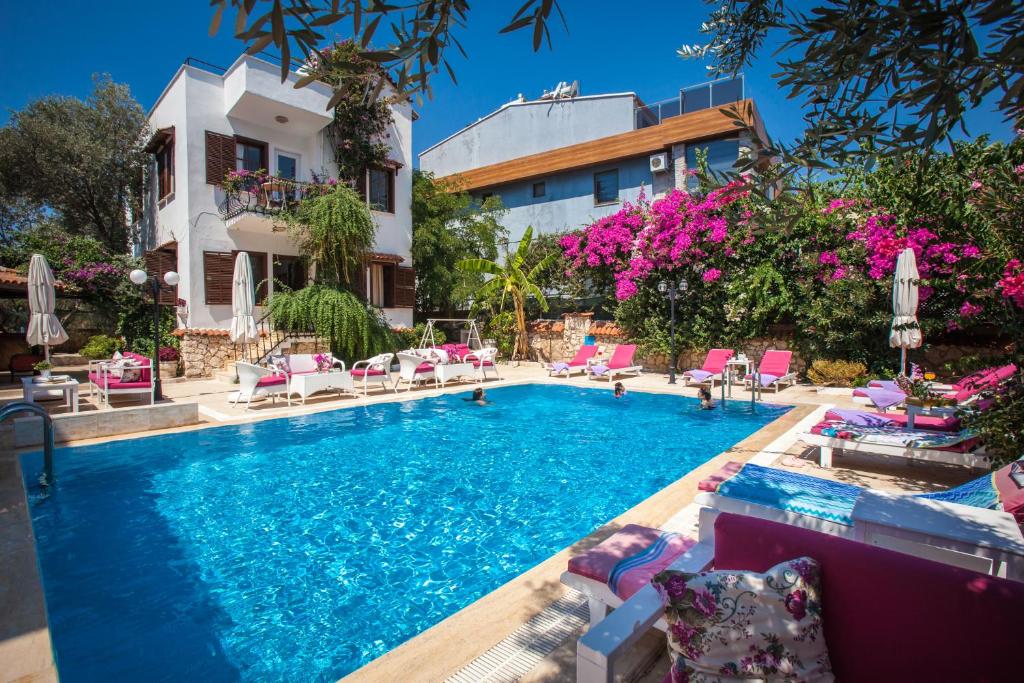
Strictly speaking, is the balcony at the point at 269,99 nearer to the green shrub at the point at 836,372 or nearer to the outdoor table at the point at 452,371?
the outdoor table at the point at 452,371

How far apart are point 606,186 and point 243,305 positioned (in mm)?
15485

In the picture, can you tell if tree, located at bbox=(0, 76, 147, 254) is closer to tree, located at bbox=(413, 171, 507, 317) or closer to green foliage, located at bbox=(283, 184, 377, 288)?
green foliage, located at bbox=(283, 184, 377, 288)

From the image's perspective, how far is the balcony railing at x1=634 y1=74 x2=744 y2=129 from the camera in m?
19.7

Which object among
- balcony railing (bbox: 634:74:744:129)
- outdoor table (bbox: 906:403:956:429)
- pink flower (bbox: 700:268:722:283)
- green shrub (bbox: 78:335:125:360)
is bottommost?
outdoor table (bbox: 906:403:956:429)

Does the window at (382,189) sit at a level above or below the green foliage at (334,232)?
above

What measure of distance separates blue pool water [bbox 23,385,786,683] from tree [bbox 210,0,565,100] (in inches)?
134

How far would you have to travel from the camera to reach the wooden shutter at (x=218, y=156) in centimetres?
1476

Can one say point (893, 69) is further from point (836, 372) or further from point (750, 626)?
point (836, 372)

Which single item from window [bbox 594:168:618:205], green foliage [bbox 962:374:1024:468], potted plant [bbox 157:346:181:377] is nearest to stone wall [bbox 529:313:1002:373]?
window [bbox 594:168:618:205]

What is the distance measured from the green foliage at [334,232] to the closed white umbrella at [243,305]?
9.77 ft

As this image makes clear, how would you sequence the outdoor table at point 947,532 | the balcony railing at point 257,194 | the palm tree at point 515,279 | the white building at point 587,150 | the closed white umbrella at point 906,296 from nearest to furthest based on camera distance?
1. the outdoor table at point 947,532
2. the closed white umbrella at point 906,296
3. the balcony railing at point 257,194
4. the palm tree at point 515,279
5. the white building at point 587,150

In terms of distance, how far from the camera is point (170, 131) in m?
15.0

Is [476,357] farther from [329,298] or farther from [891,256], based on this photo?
[891,256]

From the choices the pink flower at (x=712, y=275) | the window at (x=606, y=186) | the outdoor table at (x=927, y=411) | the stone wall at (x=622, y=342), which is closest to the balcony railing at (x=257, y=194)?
the stone wall at (x=622, y=342)
